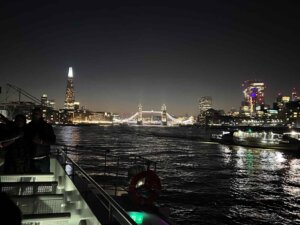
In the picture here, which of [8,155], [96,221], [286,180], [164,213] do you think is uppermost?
[8,155]

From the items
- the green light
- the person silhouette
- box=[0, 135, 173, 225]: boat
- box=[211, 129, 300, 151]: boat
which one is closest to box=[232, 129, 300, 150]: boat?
box=[211, 129, 300, 151]: boat

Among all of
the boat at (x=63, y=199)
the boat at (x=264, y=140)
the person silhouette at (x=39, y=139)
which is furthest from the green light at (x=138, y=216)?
the boat at (x=264, y=140)

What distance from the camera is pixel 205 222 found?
14.0m

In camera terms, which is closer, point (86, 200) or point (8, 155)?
point (86, 200)

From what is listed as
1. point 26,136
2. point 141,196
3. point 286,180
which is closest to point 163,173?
point 286,180

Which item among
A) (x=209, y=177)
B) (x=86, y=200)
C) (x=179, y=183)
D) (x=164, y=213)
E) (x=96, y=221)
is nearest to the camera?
(x=96, y=221)

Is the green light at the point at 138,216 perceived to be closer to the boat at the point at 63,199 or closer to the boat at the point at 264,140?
the boat at the point at 63,199

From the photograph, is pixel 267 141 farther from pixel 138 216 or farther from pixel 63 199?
pixel 63 199

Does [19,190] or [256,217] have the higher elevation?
[19,190]

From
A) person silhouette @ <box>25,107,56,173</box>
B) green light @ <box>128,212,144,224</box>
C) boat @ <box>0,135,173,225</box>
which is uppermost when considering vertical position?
person silhouette @ <box>25,107,56,173</box>

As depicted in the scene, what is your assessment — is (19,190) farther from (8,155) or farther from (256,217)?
(256,217)

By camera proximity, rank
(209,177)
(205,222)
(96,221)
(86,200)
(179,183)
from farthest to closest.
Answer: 1. (209,177)
2. (179,183)
3. (205,222)
4. (86,200)
5. (96,221)

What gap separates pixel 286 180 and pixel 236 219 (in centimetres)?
1490

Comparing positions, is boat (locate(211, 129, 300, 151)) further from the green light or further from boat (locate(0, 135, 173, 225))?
boat (locate(0, 135, 173, 225))
